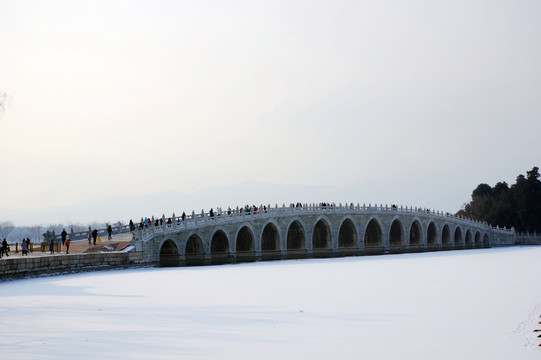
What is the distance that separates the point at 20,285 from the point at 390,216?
146 feet

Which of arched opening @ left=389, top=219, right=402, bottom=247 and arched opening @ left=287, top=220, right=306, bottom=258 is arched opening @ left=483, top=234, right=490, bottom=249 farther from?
arched opening @ left=287, top=220, right=306, bottom=258

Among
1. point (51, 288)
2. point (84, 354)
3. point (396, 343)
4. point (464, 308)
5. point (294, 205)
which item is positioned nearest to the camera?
point (84, 354)

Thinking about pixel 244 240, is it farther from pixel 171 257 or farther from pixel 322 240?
pixel 171 257

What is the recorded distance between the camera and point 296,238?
5434 centimetres

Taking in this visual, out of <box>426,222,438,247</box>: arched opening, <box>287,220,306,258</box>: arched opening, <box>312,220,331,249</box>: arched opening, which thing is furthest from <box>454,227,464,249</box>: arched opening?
<box>287,220,306,258</box>: arched opening

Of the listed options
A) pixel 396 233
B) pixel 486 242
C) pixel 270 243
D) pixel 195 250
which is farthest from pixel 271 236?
pixel 486 242

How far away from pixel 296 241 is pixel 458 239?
107 ft

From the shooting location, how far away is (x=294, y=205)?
163 ft

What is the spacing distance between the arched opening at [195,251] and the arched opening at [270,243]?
5.80 metres

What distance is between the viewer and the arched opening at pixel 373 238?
189 feet

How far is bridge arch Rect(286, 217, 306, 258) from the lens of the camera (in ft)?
164

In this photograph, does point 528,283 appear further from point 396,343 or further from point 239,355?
point 239,355

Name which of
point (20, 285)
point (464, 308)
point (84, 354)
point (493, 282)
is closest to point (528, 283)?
point (493, 282)

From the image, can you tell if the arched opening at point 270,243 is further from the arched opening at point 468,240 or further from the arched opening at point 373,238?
the arched opening at point 468,240
